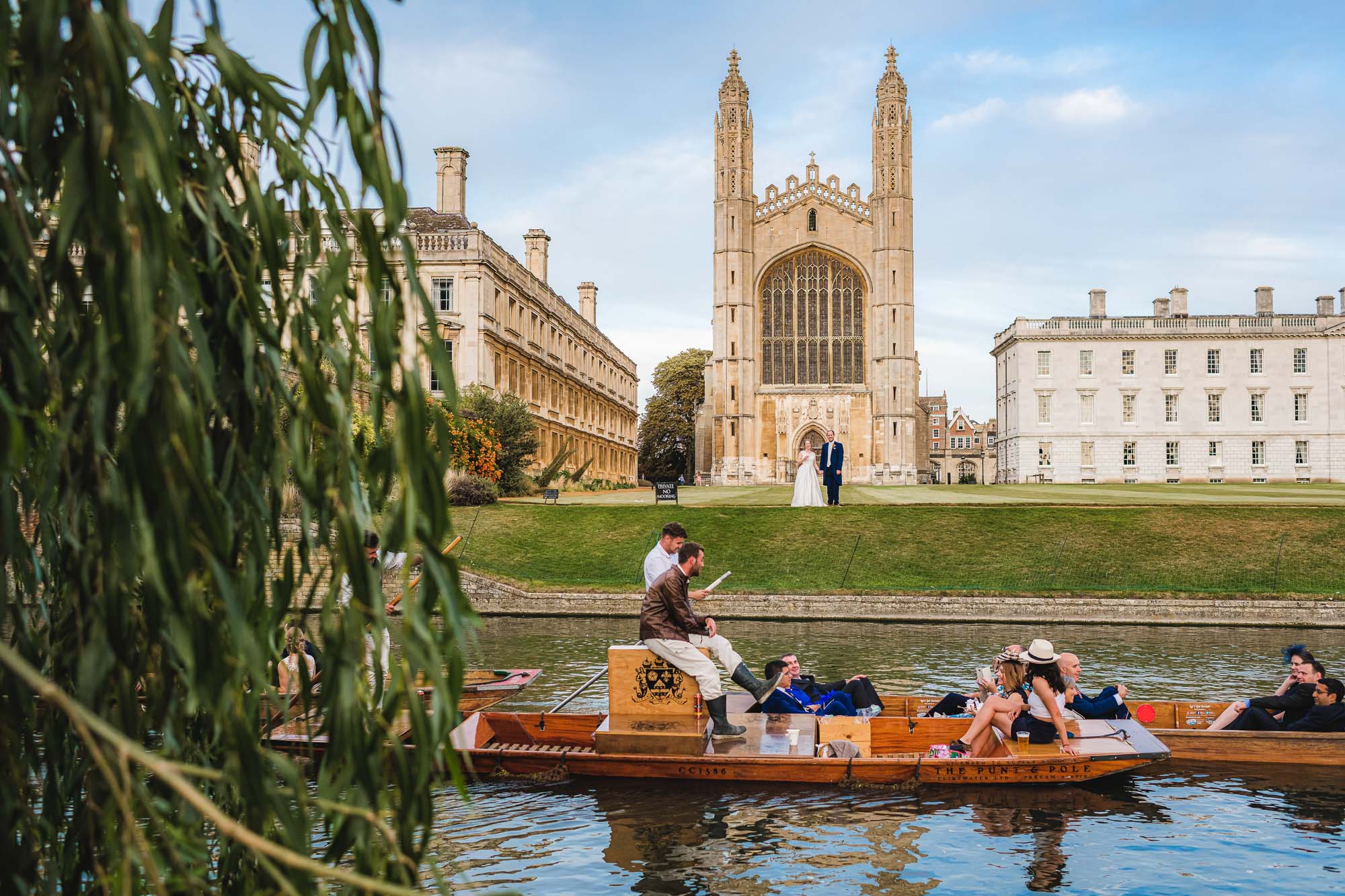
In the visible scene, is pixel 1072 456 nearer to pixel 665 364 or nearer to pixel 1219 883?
pixel 665 364

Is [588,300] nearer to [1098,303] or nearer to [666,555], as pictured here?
[1098,303]

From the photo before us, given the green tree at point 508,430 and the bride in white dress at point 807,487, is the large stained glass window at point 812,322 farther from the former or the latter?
the bride in white dress at point 807,487

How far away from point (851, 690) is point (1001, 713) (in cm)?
188

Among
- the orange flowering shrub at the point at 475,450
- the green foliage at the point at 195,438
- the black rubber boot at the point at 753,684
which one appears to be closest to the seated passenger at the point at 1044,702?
the black rubber boot at the point at 753,684

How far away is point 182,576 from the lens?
7.69ft

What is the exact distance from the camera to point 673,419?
268 feet

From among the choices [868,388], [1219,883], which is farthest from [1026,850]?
[868,388]

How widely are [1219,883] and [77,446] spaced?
7296mm

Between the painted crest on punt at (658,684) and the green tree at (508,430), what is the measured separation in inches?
1056

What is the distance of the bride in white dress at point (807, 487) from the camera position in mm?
30500

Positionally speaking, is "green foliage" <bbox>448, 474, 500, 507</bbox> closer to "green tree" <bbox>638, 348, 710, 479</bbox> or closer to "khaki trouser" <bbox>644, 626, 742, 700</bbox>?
"khaki trouser" <bbox>644, 626, 742, 700</bbox>

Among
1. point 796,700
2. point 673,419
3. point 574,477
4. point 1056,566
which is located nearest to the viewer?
point 796,700

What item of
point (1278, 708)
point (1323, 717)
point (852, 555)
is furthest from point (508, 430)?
point (1323, 717)

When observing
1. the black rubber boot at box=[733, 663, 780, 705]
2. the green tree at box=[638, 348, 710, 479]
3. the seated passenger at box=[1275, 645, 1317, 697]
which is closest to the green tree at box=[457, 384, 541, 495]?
the black rubber boot at box=[733, 663, 780, 705]
